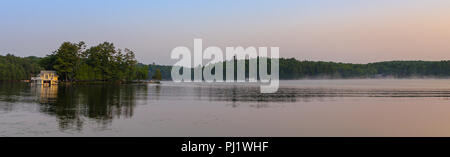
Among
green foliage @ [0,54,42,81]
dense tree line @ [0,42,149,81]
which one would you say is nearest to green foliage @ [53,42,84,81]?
dense tree line @ [0,42,149,81]

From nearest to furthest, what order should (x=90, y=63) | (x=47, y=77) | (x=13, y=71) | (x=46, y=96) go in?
1. (x=46, y=96)
2. (x=47, y=77)
3. (x=90, y=63)
4. (x=13, y=71)

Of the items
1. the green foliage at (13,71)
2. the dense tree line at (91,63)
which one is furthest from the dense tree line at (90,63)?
the green foliage at (13,71)

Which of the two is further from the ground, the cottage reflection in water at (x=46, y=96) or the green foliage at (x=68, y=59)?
the green foliage at (x=68, y=59)

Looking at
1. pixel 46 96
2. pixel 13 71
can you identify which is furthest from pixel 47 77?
pixel 46 96

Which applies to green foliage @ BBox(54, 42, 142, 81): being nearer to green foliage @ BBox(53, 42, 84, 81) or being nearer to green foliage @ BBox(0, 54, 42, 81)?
green foliage @ BBox(53, 42, 84, 81)

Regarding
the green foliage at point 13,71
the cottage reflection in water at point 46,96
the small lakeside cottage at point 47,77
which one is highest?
the green foliage at point 13,71

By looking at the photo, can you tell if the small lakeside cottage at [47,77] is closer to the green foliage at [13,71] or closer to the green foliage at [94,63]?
the green foliage at [94,63]

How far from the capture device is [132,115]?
94.2 feet

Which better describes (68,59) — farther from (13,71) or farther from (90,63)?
(13,71)

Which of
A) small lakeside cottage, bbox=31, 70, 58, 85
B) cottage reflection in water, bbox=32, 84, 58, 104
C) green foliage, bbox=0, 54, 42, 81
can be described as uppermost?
green foliage, bbox=0, 54, 42, 81

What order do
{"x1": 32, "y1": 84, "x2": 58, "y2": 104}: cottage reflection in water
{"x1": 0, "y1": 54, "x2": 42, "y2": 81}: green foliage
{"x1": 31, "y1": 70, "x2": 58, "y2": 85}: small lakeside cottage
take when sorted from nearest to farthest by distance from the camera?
{"x1": 32, "y1": 84, "x2": 58, "y2": 104}: cottage reflection in water → {"x1": 31, "y1": 70, "x2": 58, "y2": 85}: small lakeside cottage → {"x1": 0, "y1": 54, "x2": 42, "y2": 81}: green foliage
